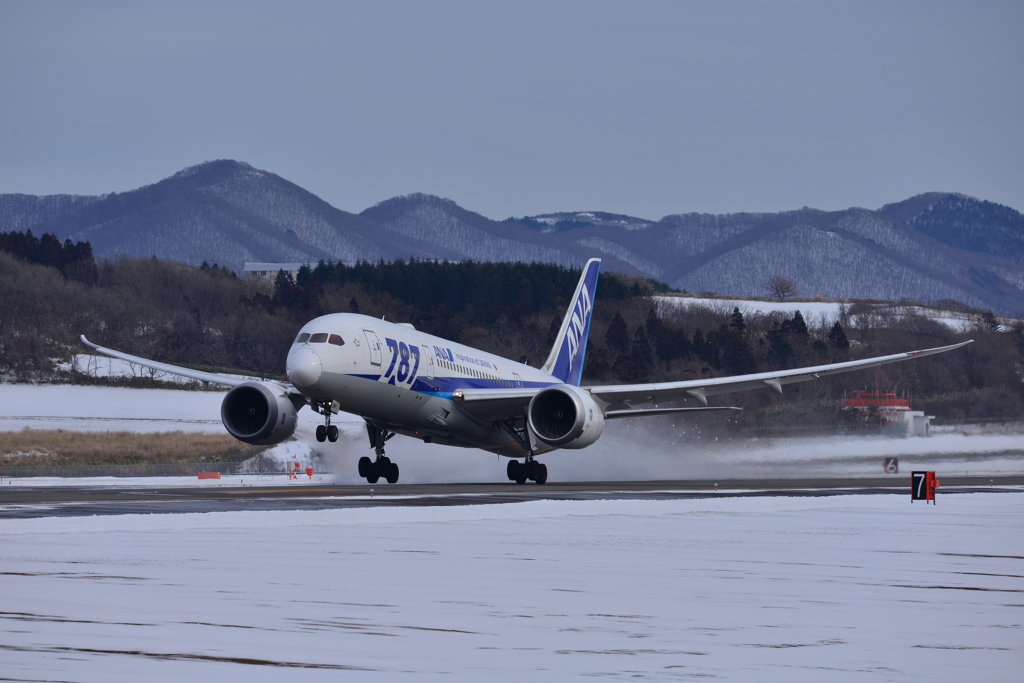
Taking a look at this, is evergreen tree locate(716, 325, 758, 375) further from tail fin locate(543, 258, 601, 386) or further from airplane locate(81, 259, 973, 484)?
airplane locate(81, 259, 973, 484)

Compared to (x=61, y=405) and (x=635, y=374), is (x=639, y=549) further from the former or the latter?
(x=635, y=374)

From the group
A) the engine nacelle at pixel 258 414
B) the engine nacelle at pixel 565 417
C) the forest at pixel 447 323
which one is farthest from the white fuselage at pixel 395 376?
the forest at pixel 447 323

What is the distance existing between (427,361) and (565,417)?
4.49m

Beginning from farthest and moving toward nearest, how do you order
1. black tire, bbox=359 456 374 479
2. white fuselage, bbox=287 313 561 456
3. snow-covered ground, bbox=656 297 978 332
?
snow-covered ground, bbox=656 297 978 332
black tire, bbox=359 456 374 479
white fuselage, bbox=287 313 561 456

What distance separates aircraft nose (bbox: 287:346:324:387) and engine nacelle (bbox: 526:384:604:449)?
7266 mm

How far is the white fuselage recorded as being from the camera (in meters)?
30.6

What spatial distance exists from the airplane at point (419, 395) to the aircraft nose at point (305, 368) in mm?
28

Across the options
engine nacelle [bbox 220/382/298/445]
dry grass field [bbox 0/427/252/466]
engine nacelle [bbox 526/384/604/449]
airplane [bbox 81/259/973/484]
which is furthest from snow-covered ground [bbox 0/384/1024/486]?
dry grass field [bbox 0/427/252/466]

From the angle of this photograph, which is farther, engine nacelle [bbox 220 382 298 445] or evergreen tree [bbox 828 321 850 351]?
evergreen tree [bbox 828 321 850 351]

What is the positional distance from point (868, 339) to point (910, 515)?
128 meters

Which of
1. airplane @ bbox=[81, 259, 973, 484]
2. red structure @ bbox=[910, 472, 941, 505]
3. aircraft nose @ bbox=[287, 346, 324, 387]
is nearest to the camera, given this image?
red structure @ bbox=[910, 472, 941, 505]

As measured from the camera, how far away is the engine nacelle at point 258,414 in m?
33.5

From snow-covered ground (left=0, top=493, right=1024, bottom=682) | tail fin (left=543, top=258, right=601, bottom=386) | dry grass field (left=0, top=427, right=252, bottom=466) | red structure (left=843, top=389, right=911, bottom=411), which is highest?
tail fin (left=543, top=258, right=601, bottom=386)

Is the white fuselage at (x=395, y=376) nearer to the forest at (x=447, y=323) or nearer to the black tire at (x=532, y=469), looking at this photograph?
the black tire at (x=532, y=469)
